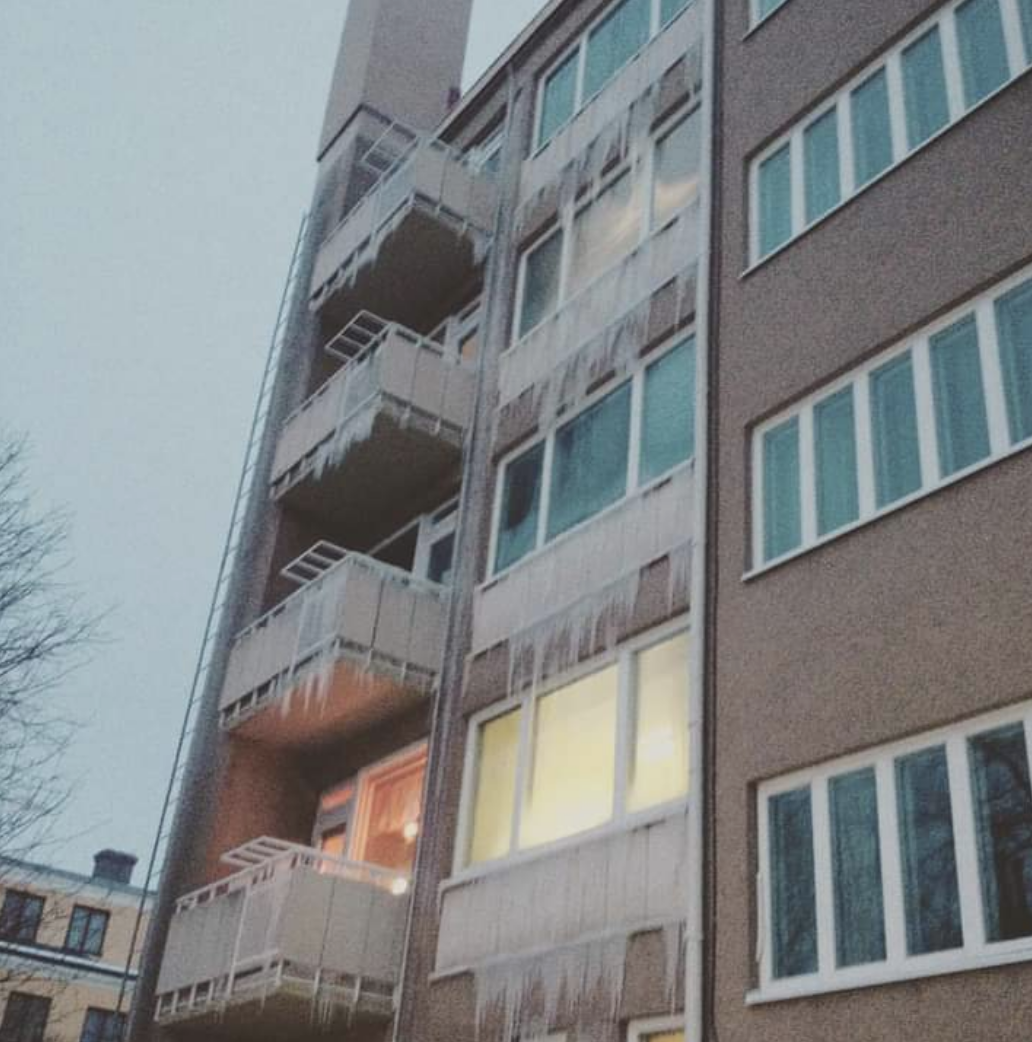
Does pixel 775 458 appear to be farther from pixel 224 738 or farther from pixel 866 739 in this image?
pixel 224 738

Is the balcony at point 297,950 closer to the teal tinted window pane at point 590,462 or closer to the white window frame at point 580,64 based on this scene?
the teal tinted window pane at point 590,462

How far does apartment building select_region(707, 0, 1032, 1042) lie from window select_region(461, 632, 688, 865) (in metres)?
1.03

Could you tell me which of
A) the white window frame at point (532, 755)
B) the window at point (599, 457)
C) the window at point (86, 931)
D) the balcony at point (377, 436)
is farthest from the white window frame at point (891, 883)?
the window at point (86, 931)

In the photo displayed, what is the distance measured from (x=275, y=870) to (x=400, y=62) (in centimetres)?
1486

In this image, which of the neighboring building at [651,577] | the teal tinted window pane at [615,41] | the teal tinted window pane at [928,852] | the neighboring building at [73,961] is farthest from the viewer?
the neighboring building at [73,961]

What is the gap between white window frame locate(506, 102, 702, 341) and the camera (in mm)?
14547

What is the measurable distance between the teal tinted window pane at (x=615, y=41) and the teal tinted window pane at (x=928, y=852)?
35.4ft

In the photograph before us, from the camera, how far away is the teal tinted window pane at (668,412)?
12.4 m

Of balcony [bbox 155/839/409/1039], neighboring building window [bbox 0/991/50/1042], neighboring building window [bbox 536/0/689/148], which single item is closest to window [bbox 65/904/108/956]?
neighboring building window [bbox 0/991/50/1042]

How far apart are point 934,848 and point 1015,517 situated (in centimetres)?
211

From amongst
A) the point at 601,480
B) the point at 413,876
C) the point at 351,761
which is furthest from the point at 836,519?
the point at 351,761

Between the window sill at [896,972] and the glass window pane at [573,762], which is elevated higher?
the glass window pane at [573,762]

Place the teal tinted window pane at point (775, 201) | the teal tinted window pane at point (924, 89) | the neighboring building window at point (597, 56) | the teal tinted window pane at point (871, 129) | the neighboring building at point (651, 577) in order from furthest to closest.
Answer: the neighboring building window at point (597, 56) < the teal tinted window pane at point (775, 201) < the teal tinted window pane at point (871, 129) < the teal tinted window pane at point (924, 89) < the neighboring building at point (651, 577)

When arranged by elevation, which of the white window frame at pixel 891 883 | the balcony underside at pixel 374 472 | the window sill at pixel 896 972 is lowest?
the window sill at pixel 896 972
